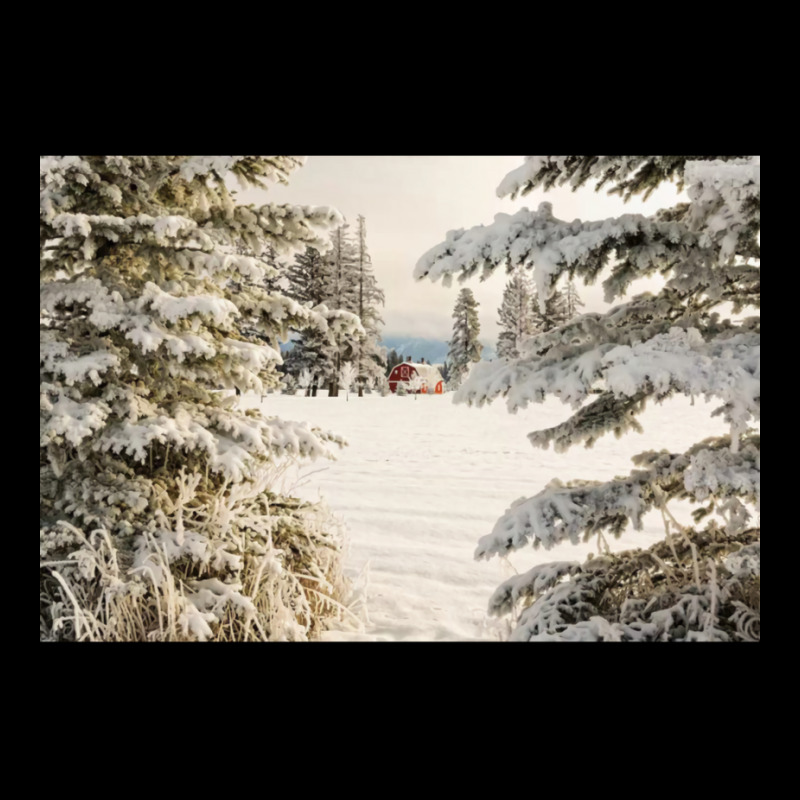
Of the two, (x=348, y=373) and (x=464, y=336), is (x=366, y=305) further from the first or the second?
(x=464, y=336)

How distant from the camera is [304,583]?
142 inches

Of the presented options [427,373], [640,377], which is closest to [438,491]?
[640,377]

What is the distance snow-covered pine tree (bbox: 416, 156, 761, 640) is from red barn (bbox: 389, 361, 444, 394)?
88.6ft

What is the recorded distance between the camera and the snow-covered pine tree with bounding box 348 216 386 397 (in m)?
20.4

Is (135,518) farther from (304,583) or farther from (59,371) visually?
(304,583)

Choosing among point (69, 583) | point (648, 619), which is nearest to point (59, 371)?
point (69, 583)

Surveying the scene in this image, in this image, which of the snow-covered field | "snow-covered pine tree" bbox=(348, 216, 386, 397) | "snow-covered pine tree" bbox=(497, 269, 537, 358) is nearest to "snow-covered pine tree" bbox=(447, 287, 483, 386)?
"snow-covered pine tree" bbox=(497, 269, 537, 358)

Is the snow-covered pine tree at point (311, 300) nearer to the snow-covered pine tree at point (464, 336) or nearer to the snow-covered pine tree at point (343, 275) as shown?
the snow-covered pine tree at point (343, 275)

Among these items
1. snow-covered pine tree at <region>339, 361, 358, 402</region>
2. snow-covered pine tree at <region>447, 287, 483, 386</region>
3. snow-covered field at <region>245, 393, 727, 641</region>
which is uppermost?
snow-covered pine tree at <region>447, 287, 483, 386</region>

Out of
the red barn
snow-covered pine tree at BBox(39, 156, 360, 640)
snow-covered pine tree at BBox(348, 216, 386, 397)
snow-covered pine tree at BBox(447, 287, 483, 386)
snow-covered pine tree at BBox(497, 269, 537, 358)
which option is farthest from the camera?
the red barn

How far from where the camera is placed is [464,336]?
94.6ft

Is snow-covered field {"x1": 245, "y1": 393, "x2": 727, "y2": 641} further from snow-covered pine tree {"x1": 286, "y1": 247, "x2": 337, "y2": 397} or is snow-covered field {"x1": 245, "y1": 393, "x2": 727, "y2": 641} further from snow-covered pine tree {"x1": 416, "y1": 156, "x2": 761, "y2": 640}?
snow-covered pine tree {"x1": 286, "y1": 247, "x2": 337, "y2": 397}
